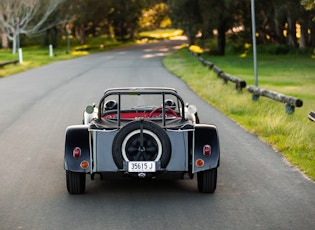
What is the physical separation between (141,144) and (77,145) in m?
0.83

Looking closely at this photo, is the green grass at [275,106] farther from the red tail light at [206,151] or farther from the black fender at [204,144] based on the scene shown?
the red tail light at [206,151]

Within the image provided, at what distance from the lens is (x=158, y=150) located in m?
8.27

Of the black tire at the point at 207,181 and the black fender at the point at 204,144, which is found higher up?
the black fender at the point at 204,144

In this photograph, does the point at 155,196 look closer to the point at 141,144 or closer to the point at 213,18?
the point at 141,144

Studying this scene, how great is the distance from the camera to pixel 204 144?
27.9 feet

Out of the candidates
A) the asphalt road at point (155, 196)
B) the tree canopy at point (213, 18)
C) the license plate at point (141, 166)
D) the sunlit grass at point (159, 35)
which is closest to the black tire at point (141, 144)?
the license plate at point (141, 166)

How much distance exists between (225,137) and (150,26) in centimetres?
15002

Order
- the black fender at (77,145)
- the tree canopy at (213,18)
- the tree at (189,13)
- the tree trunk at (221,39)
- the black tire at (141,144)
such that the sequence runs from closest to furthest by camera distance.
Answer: the black tire at (141,144)
the black fender at (77,145)
the tree canopy at (213,18)
the tree at (189,13)
the tree trunk at (221,39)

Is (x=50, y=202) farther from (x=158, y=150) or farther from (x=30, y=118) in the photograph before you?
(x=30, y=118)

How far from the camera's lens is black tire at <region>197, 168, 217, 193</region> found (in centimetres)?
858

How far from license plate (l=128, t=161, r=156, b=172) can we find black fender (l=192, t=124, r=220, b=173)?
50 centimetres

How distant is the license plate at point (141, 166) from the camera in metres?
8.23

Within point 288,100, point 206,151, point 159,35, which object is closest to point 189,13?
point 288,100

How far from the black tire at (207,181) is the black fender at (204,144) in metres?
0.16
